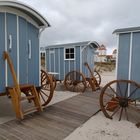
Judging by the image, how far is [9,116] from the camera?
4359mm

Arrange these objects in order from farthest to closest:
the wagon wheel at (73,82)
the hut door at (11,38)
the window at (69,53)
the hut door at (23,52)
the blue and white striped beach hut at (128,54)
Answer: the window at (69,53) → the wagon wheel at (73,82) → the blue and white striped beach hut at (128,54) → the hut door at (23,52) → the hut door at (11,38)

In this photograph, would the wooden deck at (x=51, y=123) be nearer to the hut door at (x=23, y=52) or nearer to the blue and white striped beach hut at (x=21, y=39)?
the blue and white striped beach hut at (x=21, y=39)

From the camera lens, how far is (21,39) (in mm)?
4645

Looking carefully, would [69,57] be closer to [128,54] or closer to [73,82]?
[73,82]

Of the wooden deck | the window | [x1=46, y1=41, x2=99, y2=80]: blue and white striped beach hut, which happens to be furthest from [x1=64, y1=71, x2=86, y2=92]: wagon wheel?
the wooden deck

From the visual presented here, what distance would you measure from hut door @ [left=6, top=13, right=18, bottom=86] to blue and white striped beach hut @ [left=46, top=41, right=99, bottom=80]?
5329 mm

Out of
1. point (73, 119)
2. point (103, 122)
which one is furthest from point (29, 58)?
point (103, 122)

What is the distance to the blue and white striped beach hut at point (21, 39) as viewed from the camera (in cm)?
414

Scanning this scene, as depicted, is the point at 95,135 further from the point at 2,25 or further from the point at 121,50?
the point at 2,25

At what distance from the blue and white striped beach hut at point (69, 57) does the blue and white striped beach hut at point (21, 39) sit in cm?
434

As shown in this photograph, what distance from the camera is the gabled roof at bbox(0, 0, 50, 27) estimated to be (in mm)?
4058

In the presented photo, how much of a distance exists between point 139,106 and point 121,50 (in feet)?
6.07

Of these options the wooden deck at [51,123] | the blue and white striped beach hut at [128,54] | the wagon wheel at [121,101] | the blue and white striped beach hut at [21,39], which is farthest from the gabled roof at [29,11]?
the wagon wheel at [121,101]

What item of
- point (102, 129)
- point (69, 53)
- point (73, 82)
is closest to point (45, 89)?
point (73, 82)
